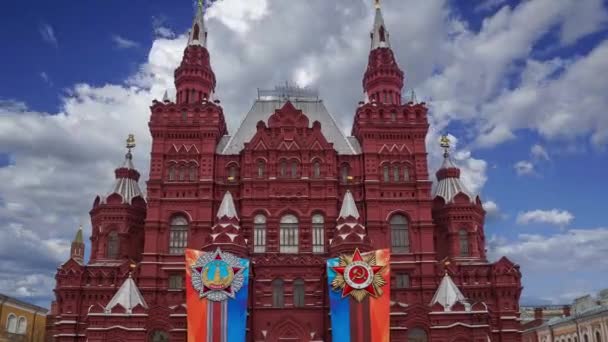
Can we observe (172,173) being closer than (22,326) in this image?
Yes

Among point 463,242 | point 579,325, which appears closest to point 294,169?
point 463,242

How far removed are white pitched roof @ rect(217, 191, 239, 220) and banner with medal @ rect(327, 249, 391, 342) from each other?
941 cm

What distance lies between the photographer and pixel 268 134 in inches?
2179

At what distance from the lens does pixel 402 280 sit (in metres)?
51.3

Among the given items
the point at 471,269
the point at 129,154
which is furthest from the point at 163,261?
the point at 471,269

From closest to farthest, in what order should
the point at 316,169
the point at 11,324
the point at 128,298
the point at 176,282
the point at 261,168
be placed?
the point at 128,298 < the point at 176,282 < the point at 261,168 < the point at 316,169 < the point at 11,324

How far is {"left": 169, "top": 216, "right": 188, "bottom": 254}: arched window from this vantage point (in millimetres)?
52438

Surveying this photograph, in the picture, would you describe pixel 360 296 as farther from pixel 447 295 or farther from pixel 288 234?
pixel 288 234

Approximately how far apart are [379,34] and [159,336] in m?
38.3

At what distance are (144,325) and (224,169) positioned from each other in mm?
16113

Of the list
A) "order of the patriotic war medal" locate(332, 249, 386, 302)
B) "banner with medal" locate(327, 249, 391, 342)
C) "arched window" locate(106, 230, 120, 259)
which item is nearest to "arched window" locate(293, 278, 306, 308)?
"banner with medal" locate(327, 249, 391, 342)

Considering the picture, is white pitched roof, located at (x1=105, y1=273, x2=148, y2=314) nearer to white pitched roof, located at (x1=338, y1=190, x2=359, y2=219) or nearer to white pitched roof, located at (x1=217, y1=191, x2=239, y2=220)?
white pitched roof, located at (x1=217, y1=191, x2=239, y2=220)

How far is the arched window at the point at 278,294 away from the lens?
4833 cm

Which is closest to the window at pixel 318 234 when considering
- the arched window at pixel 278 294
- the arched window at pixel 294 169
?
the arched window at pixel 294 169
